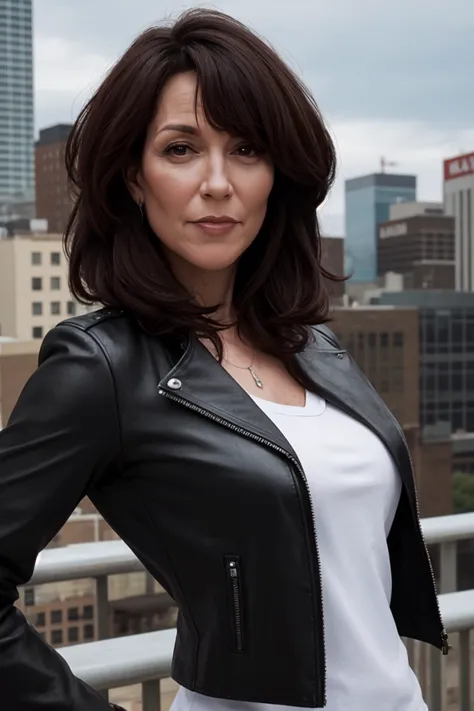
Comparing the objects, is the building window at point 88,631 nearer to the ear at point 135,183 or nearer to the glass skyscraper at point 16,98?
the ear at point 135,183

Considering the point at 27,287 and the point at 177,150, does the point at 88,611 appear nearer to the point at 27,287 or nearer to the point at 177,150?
the point at 177,150

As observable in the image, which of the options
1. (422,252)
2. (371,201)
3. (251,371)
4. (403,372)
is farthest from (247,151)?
(371,201)

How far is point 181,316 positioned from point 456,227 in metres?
30.2

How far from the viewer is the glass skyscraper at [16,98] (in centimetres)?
2133

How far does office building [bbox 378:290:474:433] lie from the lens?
27406mm

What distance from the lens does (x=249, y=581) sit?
0.66 m

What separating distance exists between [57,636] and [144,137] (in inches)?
28.3

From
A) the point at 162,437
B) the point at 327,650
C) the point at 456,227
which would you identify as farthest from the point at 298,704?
the point at 456,227

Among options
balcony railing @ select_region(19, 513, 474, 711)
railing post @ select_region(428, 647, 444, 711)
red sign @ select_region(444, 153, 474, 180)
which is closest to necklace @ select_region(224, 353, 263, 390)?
balcony railing @ select_region(19, 513, 474, 711)

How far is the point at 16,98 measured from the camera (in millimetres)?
24859

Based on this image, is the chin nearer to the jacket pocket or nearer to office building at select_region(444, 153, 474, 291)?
the jacket pocket

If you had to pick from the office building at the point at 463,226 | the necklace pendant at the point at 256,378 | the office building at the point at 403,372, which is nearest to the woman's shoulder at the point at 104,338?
the necklace pendant at the point at 256,378

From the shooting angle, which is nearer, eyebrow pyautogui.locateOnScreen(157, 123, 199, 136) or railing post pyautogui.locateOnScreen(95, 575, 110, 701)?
eyebrow pyautogui.locateOnScreen(157, 123, 199, 136)

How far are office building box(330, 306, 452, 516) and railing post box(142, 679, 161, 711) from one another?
2253 cm
